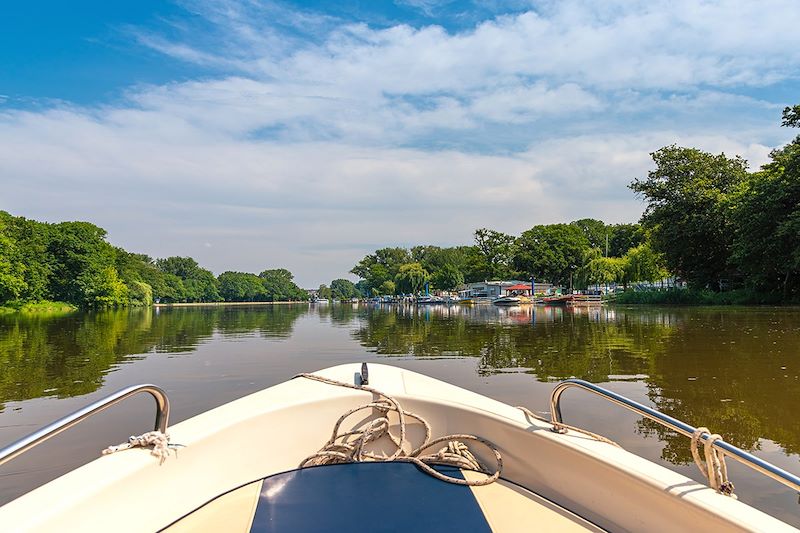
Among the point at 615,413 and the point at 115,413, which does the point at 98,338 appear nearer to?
the point at 115,413

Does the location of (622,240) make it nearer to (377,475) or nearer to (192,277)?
(377,475)

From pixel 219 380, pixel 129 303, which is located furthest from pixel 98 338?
pixel 129 303

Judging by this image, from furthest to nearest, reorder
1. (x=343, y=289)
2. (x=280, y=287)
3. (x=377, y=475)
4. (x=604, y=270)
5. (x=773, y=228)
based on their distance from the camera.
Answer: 1. (x=343, y=289)
2. (x=280, y=287)
3. (x=604, y=270)
4. (x=773, y=228)
5. (x=377, y=475)

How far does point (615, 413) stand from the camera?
5281 mm

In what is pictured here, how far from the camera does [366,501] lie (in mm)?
1956

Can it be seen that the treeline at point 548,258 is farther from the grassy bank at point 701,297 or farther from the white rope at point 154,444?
the white rope at point 154,444

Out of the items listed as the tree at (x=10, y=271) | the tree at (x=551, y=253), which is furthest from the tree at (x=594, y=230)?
the tree at (x=10, y=271)

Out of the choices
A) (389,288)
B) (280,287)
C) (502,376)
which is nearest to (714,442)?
(502,376)

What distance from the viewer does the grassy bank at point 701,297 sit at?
27.2 metres

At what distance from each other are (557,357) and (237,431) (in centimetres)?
847

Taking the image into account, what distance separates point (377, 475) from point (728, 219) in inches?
1334

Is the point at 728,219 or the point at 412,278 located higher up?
the point at 728,219

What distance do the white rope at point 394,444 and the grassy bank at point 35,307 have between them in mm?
47450

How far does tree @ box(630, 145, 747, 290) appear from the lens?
1212 inches
